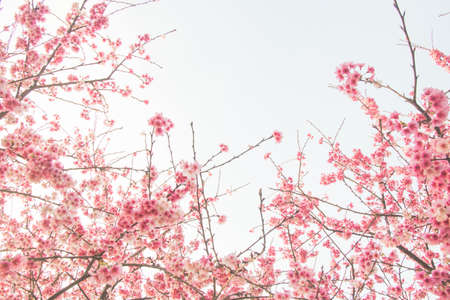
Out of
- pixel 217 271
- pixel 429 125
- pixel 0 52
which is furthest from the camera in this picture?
pixel 0 52

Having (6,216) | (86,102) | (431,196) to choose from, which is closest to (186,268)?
(431,196)

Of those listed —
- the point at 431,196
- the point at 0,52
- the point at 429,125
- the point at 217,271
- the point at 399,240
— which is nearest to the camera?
the point at 429,125

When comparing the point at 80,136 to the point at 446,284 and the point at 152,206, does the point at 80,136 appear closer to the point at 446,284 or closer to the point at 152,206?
the point at 152,206

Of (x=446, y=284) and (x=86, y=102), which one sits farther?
(x=86, y=102)

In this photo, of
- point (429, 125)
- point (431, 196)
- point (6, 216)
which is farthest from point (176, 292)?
point (6, 216)

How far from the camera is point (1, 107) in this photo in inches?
176

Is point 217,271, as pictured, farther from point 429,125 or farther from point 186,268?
point 429,125

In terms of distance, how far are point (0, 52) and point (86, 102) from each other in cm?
264

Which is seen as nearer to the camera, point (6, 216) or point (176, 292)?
point (176, 292)

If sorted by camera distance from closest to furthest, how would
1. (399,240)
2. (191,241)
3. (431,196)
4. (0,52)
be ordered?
(399,240) < (0,52) < (431,196) < (191,241)

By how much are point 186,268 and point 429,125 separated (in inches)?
147

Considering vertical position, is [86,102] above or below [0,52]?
above

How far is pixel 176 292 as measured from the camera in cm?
506

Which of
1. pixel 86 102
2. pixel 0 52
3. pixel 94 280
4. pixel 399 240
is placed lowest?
pixel 94 280
